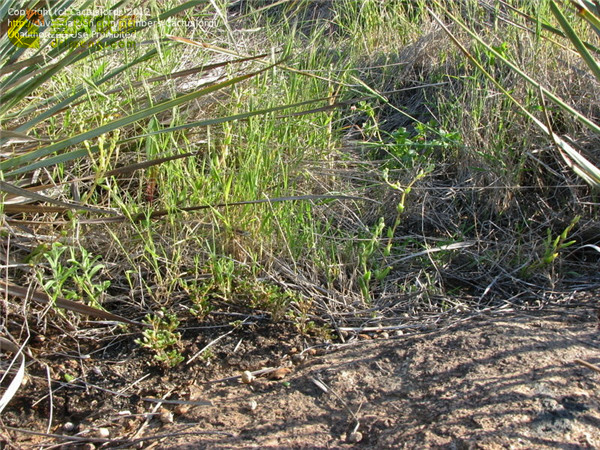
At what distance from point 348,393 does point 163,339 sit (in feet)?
1.94

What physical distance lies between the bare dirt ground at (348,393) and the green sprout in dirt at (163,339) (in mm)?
A: 53

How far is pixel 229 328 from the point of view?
78.7 inches

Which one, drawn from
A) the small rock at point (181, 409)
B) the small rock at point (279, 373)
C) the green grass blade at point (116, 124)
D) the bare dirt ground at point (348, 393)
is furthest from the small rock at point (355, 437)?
Result: the green grass blade at point (116, 124)

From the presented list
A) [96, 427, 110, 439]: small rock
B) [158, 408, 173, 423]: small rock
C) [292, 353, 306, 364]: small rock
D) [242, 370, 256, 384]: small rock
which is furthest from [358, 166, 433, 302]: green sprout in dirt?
[96, 427, 110, 439]: small rock

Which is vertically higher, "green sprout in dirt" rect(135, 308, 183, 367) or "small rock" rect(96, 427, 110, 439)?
"green sprout in dirt" rect(135, 308, 183, 367)

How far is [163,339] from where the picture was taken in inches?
72.3

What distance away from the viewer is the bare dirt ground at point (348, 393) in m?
1.46

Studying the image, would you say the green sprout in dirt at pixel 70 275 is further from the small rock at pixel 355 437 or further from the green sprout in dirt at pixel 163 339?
the small rock at pixel 355 437

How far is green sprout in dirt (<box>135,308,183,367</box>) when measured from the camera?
1823mm

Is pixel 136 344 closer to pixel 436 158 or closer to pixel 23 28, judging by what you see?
pixel 23 28

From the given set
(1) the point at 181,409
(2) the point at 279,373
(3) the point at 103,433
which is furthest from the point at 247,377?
(3) the point at 103,433

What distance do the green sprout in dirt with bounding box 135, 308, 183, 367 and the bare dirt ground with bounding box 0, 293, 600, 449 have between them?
5 centimetres

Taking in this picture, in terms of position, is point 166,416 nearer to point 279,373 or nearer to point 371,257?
point 279,373

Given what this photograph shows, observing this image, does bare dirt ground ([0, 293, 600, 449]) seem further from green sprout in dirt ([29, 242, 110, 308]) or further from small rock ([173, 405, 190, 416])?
green sprout in dirt ([29, 242, 110, 308])
